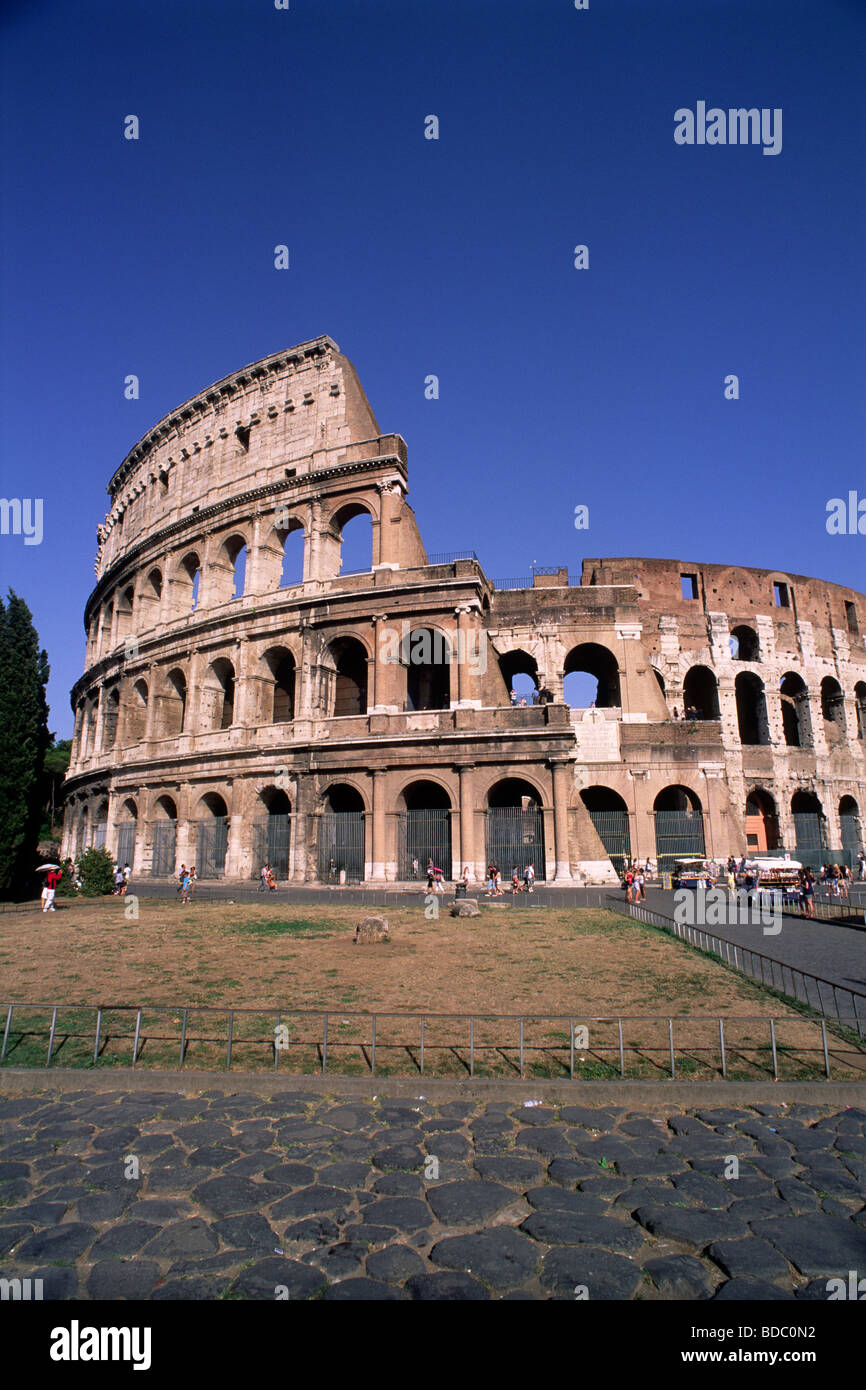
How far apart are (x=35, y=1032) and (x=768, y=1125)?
6.76 meters

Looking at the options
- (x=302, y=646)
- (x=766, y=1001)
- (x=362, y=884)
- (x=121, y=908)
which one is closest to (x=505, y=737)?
(x=362, y=884)

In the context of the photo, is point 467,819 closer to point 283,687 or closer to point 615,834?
point 615,834

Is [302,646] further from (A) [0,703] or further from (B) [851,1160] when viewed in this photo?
(B) [851,1160]

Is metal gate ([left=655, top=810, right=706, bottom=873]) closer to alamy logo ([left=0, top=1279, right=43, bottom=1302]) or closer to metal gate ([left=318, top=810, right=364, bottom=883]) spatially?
metal gate ([left=318, top=810, right=364, bottom=883])

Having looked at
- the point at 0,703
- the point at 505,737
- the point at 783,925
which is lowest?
the point at 783,925

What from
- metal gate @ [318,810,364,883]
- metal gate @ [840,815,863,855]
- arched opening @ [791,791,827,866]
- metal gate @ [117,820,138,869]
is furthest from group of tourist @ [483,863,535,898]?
metal gate @ [840,815,863,855]

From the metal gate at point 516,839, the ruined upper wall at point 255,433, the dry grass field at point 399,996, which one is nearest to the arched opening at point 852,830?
the metal gate at point 516,839

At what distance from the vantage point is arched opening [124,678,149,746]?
3175cm

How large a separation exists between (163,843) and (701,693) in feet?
83.7

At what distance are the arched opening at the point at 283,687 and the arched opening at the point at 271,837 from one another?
11.0 ft

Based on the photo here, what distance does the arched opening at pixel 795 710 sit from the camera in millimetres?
33188

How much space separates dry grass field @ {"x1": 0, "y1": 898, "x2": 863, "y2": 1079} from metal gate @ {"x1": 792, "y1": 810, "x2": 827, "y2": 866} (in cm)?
1980

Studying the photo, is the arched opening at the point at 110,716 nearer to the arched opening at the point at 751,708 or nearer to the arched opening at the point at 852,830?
the arched opening at the point at 751,708

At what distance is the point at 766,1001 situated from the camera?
814cm
